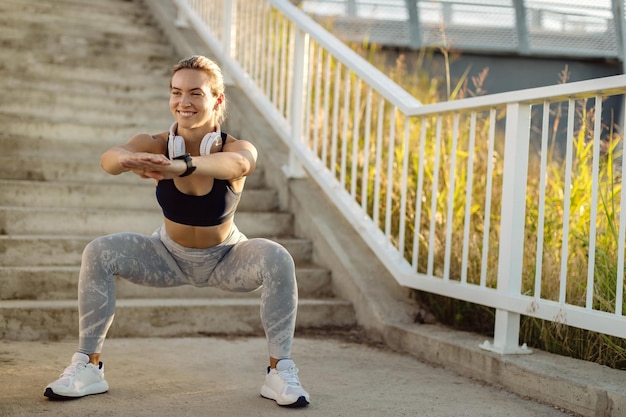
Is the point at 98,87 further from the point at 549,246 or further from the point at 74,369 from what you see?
the point at 74,369

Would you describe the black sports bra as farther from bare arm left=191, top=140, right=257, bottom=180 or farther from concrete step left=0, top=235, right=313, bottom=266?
concrete step left=0, top=235, right=313, bottom=266

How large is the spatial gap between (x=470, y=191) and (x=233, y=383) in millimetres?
1338

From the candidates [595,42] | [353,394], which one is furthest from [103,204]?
[595,42]

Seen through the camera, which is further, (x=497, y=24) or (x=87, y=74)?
(x=497, y=24)

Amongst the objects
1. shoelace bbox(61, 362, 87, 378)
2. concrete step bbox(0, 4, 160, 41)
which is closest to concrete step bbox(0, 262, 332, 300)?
shoelace bbox(61, 362, 87, 378)

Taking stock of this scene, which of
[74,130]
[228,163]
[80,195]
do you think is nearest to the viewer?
[228,163]

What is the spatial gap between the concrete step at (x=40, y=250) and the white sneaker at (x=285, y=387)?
1811 mm

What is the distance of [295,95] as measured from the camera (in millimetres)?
5172

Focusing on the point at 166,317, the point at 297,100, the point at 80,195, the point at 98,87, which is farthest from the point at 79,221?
the point at 98,87

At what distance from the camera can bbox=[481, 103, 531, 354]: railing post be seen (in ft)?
10.9

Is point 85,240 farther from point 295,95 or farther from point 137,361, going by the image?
point 295,95

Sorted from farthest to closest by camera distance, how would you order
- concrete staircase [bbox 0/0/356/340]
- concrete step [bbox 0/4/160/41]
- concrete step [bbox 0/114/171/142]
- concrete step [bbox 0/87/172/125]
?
1. concrete step [bbox 0/4/160/41]
2. concrete step [bbox 0/87/172/125]
3. concrete step [bbox 0/114/171/142]
4. concrete staircase [bbox 0/0/356/340]

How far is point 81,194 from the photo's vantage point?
4867 millimetres

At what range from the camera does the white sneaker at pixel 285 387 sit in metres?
2.81
